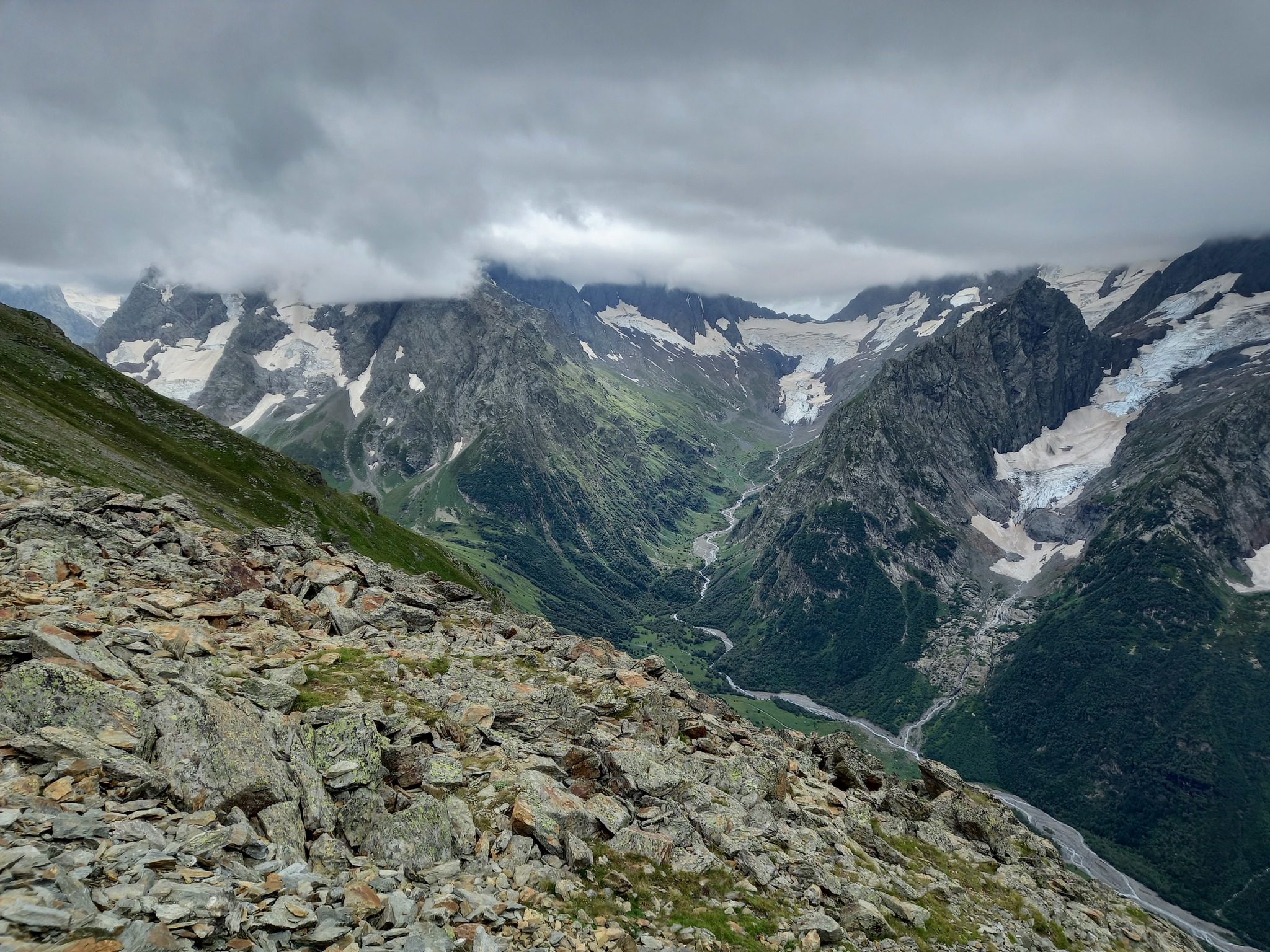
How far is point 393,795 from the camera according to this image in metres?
25.3

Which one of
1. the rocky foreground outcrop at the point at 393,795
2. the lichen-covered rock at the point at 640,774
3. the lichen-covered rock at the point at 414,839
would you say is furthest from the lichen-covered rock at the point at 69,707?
the lichen-covered rock at the point at 640,774

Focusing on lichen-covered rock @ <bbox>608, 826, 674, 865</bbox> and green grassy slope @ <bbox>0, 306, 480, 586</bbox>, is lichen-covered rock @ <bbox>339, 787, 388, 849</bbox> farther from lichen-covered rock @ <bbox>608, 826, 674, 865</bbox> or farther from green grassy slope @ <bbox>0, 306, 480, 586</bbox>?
green grassy slope @ <bbox>0, 306, 480, 586</bbox>

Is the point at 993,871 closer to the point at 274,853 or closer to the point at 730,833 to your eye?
the point at 730,833

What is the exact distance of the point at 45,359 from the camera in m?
164

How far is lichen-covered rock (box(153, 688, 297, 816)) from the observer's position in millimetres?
20422

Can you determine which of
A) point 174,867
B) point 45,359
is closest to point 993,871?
point 174,867

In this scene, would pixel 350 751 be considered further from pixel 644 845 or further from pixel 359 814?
pixel 644 845

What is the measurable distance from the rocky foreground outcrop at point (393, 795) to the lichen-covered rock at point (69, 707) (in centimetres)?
9

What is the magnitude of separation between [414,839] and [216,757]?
769cm

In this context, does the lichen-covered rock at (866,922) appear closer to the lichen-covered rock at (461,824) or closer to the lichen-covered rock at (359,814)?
the lichen-covered rock at (461,824)

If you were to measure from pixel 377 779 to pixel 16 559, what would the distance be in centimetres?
2852

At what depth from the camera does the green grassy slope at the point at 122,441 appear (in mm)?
115750

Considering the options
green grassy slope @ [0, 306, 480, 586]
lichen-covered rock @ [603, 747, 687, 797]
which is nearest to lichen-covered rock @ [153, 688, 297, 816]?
lichen-covered rock @ [603, 747, 687, 797]

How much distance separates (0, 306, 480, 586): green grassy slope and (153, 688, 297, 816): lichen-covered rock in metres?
106
